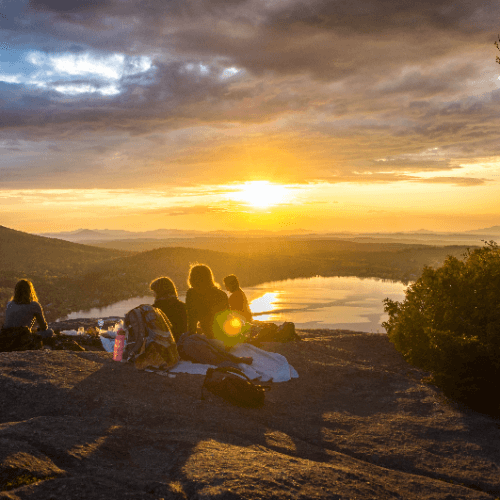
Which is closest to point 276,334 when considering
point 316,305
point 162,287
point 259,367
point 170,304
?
point 259,367

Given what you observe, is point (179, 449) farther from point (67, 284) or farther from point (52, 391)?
point (67, 284)

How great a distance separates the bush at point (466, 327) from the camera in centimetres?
820

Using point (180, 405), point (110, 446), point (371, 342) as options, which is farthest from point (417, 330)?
point (110, 446)

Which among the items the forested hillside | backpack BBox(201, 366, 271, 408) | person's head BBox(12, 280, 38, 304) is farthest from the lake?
backpack BBox(201, 366, 271, 408)

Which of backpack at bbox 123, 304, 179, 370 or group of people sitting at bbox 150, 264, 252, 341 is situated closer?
backpack at bbox 123, 304, 179, 370

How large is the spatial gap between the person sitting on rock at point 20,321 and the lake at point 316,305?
9.88 m

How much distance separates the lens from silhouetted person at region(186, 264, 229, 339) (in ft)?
31.2

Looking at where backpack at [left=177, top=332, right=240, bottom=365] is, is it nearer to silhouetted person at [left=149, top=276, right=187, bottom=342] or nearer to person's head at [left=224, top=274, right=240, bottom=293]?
silhouetted person at [left=149, top=276, right=187, bottom=342]

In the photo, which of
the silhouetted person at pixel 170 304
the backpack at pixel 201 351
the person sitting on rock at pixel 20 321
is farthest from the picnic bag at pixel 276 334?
the person sitting on rock at pixel 20 321

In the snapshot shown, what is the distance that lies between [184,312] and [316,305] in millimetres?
24371

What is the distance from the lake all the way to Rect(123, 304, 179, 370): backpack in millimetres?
9722

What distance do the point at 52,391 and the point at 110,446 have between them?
88.2 inches

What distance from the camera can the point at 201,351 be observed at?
8906 mm

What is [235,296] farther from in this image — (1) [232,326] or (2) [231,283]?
(1) [232,326]
